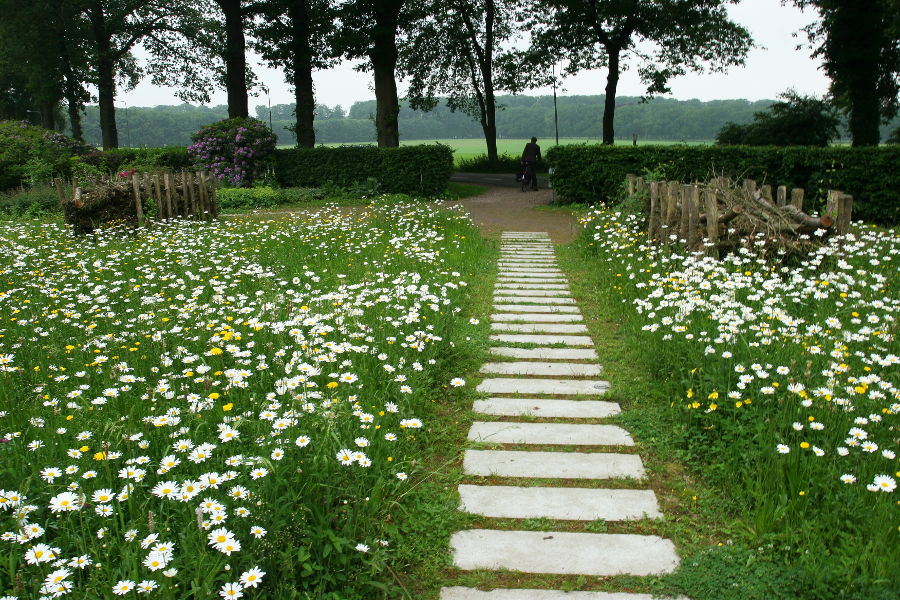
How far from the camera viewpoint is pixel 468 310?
6.86m

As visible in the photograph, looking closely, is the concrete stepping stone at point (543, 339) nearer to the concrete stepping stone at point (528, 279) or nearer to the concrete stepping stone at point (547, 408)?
the concrete stepping stone at point (547, 408)

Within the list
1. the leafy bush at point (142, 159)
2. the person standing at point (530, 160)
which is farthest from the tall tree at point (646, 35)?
the leafy bush at point (142, 159)

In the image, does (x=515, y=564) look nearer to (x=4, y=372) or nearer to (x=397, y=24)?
(x=4, y=372)

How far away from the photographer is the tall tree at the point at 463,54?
30984 mm

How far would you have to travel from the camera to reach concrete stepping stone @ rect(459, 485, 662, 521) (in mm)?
3162

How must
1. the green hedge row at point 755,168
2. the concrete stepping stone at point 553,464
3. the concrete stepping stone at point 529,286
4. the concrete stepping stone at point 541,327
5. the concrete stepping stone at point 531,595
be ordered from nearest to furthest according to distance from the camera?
the concrete stepping stone at point 531,595 < the concrete stepping stone at point 553,464 < the concrete stepping stone at point 541,327 < the concrete stepping stone at point 529,286 < the green hedge row at point 755,168

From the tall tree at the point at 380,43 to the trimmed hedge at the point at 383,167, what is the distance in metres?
2.75

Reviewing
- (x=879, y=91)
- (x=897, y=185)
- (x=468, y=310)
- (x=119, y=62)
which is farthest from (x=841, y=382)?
(x=119, y=62)

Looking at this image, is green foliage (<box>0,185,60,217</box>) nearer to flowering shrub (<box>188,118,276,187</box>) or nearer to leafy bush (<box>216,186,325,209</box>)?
leafy bush (<box>216,186,325,209</box>)

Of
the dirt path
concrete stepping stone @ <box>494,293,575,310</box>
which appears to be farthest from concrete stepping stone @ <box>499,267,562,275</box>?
the dirt path

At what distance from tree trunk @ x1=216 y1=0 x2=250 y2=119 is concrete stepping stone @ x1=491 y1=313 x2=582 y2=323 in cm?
1905

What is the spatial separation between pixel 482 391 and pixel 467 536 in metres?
1.79

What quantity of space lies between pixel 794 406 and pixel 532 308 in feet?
12.2

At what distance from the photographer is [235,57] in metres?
22.7
